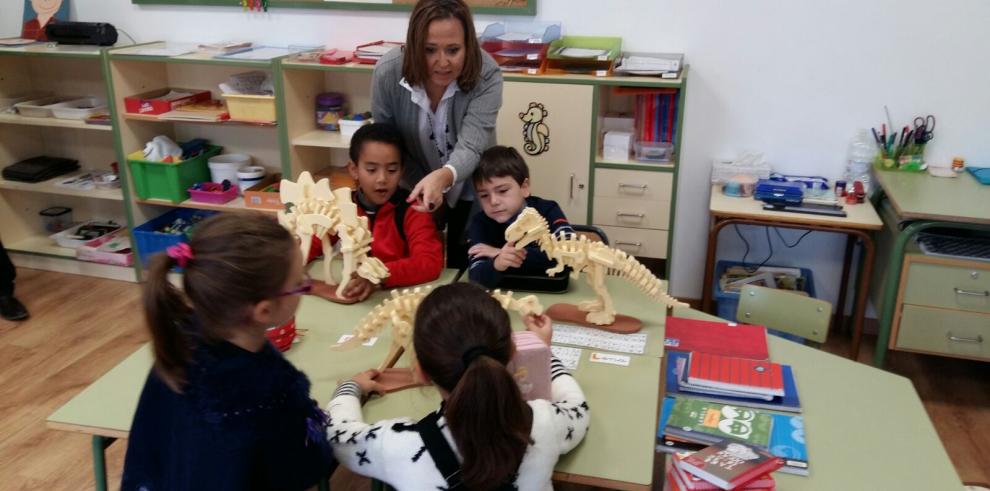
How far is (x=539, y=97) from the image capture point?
3.31 metres

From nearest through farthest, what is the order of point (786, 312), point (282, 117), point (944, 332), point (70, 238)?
point (786, 312) → point (944, 332) → point (282, 117) → point (70, 238)

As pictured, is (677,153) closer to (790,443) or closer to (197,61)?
(790,443)

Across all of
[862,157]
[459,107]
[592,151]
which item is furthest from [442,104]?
[862,157]

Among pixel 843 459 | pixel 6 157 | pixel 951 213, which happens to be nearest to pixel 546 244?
pixel 843 459

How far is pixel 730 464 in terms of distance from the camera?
1.57 m

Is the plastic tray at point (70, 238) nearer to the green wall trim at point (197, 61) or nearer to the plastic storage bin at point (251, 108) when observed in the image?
the green wall trim at point (197, 61)

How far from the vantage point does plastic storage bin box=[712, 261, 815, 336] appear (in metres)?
3.44

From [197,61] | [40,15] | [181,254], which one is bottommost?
[181,254]

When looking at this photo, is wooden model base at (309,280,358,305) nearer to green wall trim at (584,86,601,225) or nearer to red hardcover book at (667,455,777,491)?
red hardcover book at (667,455,777,491)

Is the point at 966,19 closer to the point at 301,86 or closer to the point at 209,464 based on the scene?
the point at 301,86

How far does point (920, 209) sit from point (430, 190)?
5.72ft

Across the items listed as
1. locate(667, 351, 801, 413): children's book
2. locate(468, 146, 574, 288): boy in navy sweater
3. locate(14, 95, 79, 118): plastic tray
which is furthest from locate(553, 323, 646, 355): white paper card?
locate(14, 95, 79, 118): plastic tray

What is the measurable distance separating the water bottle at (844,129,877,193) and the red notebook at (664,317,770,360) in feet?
4.85

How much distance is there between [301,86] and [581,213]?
1.46 metres
